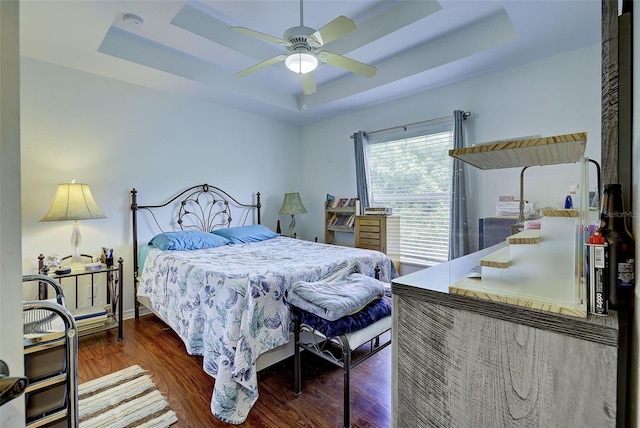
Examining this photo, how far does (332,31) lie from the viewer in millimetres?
1994

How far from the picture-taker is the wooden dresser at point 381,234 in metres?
3.76

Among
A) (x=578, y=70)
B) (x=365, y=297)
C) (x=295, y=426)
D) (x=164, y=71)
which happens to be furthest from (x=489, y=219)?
(x=164, y=71)

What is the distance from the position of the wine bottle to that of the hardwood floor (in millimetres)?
Result: 1463

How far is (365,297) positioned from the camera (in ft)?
5.91

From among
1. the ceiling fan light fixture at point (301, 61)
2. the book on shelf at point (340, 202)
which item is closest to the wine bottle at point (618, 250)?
the ceiling fan light fixture at point (301, 61)

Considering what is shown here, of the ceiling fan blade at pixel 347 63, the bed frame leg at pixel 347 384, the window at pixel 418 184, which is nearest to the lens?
the bed frame leg at pixel 347 384

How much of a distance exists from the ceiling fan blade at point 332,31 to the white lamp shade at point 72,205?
7.77ft

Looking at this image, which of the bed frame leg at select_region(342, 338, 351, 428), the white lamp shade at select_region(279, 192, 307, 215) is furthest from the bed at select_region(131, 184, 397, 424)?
the white lamp shade at select_region(279, 192, 307, 215)

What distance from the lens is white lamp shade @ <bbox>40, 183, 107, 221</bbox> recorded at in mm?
2553

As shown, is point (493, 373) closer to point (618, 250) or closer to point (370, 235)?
point (618, 250)

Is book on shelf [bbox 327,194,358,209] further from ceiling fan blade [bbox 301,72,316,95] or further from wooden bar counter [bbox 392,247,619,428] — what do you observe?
wooden bar counter [bbox 392,247,619,428]

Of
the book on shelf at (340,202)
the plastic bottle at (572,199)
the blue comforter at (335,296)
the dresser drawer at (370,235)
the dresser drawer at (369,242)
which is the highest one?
the book on shelf at (340,202)

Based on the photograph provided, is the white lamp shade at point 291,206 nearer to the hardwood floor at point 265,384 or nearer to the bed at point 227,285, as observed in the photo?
the bed at point 227,285

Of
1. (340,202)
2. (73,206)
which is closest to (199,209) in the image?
(73,206)
